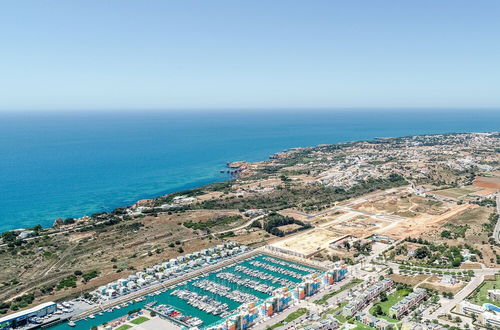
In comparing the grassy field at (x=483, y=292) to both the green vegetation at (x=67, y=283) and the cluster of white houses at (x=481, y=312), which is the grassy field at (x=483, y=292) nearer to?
the cluster of white houses at (x=481, y=312)

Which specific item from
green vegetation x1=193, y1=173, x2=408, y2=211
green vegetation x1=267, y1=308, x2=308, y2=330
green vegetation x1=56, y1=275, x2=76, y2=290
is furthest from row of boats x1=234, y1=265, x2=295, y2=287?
→ green vegetation x1=193, y1=173, x2=408, y2=211

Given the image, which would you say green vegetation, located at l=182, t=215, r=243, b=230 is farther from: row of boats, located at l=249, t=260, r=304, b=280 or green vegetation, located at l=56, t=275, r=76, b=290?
green vegetation, located at l=56, t=275, r=76, b=290

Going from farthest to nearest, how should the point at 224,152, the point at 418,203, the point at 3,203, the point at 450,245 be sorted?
1. the point at 224,152
2. the point at 3,203
3. the point at 418,203
4. the point at 450,245

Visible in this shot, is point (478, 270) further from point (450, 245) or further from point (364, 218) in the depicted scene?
point (364, 218)

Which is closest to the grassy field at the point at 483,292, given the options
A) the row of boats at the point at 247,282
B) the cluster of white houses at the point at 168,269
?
the row of boats at the point at 247,282

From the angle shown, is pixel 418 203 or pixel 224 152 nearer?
pixel 418 203

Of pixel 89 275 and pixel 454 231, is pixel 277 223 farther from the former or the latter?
pixel 89 275

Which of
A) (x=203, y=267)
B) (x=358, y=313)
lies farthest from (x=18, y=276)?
(x=358, y=313)
